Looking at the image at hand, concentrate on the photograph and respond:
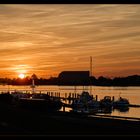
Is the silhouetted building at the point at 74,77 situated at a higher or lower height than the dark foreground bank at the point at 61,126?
higher

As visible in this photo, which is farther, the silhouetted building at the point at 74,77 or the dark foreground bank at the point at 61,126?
the silhouetted building at the point at 74,77

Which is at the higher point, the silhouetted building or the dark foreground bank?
the silhouetted building

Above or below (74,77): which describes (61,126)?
below

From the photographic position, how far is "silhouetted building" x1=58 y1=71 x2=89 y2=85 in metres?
65.9

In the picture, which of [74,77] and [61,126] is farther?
[74,77]

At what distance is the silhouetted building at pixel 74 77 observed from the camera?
216 feet

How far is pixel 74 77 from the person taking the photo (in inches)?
2670

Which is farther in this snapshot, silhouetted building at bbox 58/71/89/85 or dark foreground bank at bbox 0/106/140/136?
silhouetted building at bbox 58/71/89/85

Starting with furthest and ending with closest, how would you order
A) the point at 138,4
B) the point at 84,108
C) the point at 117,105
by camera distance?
the point at 117,105 < the point at 84,108 < the point at 138,4
